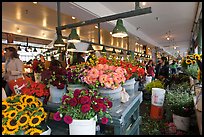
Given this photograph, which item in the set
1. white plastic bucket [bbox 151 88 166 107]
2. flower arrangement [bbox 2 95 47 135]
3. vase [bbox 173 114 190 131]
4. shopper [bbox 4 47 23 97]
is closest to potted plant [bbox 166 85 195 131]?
vase [bbox 173 114 190 131]

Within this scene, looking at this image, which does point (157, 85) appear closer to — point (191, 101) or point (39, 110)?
point (191, 101)

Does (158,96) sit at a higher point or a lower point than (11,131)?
lower

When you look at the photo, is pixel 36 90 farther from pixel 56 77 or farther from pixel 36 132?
pixel 36 132

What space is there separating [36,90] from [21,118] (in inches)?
18.5

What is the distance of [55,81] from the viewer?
1.50 metres

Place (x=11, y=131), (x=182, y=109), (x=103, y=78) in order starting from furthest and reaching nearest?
(x=182, y=109) < (x=103, y=78) < (x=11, y=131)

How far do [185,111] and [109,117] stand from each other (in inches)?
74.0

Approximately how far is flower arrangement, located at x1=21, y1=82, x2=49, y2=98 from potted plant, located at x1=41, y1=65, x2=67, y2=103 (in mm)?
52

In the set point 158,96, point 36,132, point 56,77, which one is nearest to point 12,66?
point 56,77

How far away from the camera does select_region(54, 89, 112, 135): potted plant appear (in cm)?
111

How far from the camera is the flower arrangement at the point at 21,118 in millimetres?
1059

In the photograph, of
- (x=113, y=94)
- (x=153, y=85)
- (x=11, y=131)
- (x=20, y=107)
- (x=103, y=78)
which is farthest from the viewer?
(x=153, y=85)

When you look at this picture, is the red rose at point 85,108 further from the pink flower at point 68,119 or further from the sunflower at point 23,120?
the sunflower at point 23,120

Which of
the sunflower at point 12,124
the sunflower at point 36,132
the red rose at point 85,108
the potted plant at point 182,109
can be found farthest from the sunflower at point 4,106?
the potted plant at point 182,109
